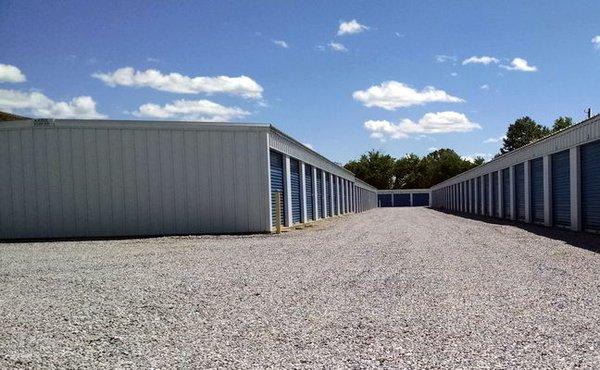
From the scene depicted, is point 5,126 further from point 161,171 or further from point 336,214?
point 336,214

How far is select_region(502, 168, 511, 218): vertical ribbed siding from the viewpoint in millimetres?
30377

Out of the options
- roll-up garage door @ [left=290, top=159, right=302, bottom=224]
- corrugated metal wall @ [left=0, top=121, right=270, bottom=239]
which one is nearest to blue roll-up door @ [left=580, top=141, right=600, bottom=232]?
roll-up garage door @ [left=290, top=159, right=302, bottom=224]

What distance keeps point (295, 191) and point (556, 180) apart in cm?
1229

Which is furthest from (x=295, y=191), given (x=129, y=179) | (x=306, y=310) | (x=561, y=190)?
(x=306, y=310)

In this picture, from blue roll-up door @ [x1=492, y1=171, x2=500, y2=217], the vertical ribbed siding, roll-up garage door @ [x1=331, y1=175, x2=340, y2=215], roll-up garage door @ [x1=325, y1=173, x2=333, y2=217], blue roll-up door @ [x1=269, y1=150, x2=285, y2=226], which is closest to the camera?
blue roll-up door @ [x1=269, y1=150, x2=285, y2=226]

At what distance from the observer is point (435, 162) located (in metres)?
107

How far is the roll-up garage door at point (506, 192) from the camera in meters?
30.4

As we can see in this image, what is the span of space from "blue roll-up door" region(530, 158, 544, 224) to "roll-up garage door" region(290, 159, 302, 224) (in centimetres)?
1171

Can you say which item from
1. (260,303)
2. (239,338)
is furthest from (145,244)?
(239,338)

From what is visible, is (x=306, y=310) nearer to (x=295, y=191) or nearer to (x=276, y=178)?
(x=276, y=178)

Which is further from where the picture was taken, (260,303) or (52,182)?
(52,182)

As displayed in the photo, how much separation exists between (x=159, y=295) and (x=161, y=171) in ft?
41.3

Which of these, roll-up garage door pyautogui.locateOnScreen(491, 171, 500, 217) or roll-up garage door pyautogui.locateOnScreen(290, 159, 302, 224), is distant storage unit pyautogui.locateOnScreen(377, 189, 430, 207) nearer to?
roll-up garage door pyautogui.locateOnScreen(491, 171, 500, 217)

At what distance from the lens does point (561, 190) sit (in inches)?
828
